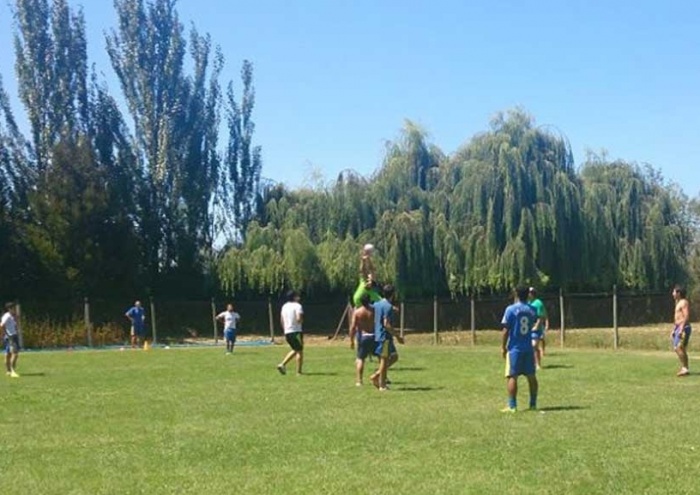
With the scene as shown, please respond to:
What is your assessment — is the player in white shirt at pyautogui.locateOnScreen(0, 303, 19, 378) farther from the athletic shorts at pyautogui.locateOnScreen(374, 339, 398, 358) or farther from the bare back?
the bare back

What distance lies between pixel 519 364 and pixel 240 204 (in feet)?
121

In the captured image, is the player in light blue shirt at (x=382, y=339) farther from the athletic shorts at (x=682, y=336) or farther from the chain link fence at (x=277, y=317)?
the chain link fence at (x=277, y=317)

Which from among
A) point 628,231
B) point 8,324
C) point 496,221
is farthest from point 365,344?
point 628,231

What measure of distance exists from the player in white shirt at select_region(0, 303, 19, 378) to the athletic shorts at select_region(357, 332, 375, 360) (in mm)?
8650

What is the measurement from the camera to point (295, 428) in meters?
11.3

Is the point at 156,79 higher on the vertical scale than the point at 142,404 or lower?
higher

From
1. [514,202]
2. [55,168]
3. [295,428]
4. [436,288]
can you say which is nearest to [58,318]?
[55,168]

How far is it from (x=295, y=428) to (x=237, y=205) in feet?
124

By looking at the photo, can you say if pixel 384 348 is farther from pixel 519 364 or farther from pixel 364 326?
pixel 519 364

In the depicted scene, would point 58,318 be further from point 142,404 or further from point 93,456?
point 93,456

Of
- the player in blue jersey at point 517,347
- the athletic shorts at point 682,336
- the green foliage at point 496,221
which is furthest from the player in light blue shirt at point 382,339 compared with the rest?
the green foliage at point 496,221

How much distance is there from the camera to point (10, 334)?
67.3ft

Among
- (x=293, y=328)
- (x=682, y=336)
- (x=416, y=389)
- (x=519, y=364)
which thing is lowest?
(x=416, y=389)

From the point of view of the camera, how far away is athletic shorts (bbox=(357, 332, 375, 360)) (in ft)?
53.8
